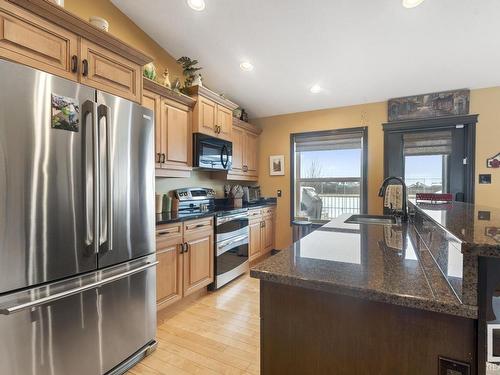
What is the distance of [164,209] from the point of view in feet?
9.21

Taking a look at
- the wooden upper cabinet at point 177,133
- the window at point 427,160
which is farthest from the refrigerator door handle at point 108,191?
the window at point 427,160

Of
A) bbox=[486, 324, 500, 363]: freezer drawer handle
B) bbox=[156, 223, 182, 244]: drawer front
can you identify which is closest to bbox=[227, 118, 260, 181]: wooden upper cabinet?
bbox=[156, 223, 182, 244]: drawer front

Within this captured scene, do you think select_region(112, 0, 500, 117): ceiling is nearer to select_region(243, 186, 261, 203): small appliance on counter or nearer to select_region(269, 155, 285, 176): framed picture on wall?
select_region(269, 155, 285, 176): framed picture on wall

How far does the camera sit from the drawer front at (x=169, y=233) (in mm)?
2166

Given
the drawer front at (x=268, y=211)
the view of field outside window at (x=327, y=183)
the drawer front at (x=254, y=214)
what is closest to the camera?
the drawer front at (x=254, y=214)

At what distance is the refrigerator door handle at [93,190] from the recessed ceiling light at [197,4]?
1418mm

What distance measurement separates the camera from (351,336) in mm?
774

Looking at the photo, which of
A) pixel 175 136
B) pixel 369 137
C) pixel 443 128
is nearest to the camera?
pixel 175 136

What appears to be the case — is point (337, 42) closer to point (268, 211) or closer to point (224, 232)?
point (224, 232)

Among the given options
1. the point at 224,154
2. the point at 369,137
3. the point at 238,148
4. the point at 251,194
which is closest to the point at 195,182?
the point at 224,154

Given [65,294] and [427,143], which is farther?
[427,143]

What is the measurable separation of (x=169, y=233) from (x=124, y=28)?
2073 mm

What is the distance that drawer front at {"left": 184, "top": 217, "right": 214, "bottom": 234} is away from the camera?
2.49 meters

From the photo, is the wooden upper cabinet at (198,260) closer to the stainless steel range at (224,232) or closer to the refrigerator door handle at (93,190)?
the stainless steel range at (224,232)
